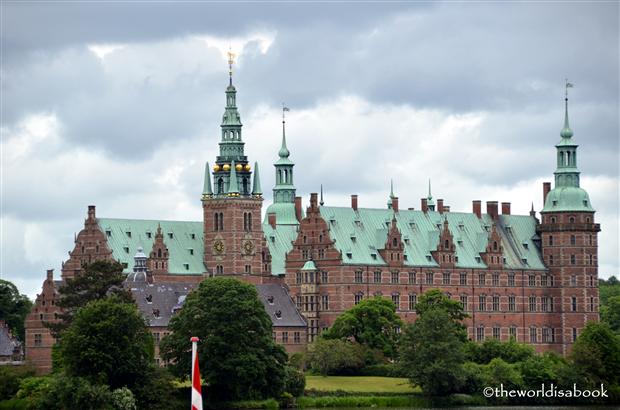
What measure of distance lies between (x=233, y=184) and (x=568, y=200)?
1197 inches

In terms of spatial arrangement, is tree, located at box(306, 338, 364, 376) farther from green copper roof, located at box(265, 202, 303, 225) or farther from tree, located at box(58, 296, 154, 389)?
green copper roof, located at box(265, 202, 303, 225)

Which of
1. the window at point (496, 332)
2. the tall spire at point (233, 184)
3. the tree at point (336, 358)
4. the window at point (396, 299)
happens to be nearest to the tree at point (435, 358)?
the tree at point (336, 358)

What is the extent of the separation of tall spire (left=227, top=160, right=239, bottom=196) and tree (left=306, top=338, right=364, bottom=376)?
26869 mm

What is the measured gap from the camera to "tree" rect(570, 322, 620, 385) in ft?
439

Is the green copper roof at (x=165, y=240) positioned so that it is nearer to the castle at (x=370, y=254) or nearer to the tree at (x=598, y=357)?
the castle at (x=370, y=254)

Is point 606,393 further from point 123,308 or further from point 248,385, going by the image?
point 123,308

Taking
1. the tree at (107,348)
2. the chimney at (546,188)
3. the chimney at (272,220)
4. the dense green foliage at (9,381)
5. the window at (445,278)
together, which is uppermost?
the chimney at (546,188)

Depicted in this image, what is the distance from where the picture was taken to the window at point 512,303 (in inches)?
6924

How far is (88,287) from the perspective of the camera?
13650 centimetres

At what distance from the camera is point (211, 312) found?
401 ft

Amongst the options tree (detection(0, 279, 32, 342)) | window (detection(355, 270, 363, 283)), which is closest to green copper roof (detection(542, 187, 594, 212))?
window (detection(355, 270, 363, 283))

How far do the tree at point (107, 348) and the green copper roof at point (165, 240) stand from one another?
46567 millimetres

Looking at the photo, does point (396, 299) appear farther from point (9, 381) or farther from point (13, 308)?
point (9, 381)

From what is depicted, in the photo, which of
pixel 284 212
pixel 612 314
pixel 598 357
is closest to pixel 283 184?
pixel 284 212
